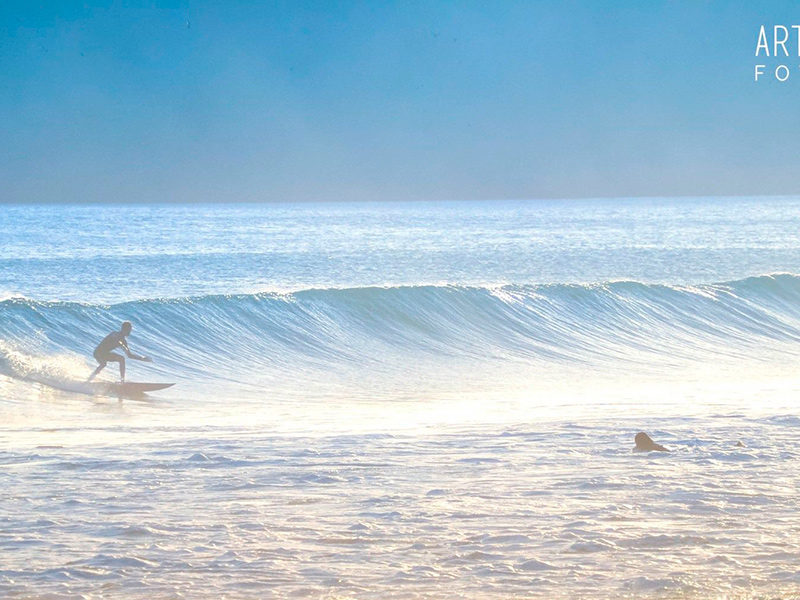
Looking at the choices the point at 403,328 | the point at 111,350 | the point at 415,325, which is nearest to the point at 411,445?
the point at 111,350

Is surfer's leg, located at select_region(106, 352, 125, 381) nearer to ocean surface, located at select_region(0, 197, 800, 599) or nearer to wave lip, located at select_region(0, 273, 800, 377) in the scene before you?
ocean surface, located at select_region(0, 197, 800, 599)

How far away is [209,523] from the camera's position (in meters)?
6.44

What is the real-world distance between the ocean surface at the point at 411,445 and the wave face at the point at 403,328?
79mm

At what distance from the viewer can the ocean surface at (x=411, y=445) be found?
5.60 meters

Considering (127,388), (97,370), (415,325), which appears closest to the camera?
(127,388)

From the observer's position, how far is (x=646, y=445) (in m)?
8.71

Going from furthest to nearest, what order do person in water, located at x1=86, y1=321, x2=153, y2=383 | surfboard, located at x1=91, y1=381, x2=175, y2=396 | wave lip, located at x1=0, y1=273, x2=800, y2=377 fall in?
→ wave lip, located at x1=0, y1=273, x2=800, y2=377 → person in water, located at x1=86, y1=321, x2=153, y2=383 → surfboard, located at x1=91, y1=381, x2=175, y2=396

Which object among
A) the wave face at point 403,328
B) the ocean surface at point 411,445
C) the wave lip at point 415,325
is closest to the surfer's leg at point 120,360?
the ocean surface at point 411,445

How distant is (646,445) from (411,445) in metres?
2.18

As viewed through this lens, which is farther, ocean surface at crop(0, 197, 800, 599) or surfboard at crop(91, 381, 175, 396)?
surfboard at crop(91, 381, 175, 396)

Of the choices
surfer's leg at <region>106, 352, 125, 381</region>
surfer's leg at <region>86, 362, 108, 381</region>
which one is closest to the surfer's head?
surfer's leg at <region>106, 352, 125, 381</region>

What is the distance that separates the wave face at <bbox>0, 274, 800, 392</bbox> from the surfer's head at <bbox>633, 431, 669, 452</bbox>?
27.5ft

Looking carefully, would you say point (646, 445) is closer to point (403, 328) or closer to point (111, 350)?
point (111, 350)

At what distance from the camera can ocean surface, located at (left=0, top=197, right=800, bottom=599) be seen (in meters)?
5.60
